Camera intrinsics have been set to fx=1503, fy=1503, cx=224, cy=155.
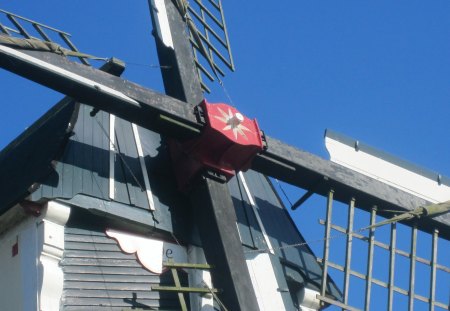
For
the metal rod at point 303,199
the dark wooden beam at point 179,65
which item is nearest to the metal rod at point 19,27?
the dark wooden beam at point 179,65

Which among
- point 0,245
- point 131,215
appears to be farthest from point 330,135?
point 0,245

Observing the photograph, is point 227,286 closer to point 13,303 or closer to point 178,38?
point 13,303

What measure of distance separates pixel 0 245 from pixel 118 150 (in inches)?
61.1

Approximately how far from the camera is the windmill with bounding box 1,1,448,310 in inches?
505

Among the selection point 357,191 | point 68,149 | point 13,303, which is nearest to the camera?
point 13,303

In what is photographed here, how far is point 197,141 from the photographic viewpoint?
13719 millimetres

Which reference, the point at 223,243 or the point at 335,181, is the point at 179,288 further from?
the point at 335,181

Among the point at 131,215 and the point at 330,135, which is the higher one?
the point at 330,135

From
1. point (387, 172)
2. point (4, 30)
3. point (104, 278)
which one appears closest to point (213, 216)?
point (104, 278)

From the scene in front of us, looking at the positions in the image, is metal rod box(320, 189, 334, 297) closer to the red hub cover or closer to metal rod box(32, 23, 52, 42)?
the red hub cover

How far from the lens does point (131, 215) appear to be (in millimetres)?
13398

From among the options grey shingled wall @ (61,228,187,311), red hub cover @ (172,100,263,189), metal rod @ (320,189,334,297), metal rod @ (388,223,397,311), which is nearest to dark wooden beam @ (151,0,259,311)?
red hub cover @ (172,100,263,189)

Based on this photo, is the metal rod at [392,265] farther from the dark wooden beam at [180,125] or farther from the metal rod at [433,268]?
the metal rod at [433,268]

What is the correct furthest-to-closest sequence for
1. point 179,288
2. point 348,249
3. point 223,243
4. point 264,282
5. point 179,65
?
point 179,65
point 348,249
point 264,282
point 223,243
point 179,288
